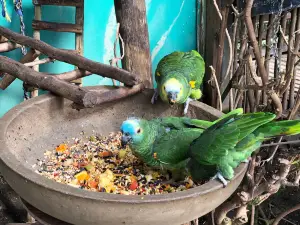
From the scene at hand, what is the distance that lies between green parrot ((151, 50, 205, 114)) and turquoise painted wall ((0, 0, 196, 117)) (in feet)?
3.20

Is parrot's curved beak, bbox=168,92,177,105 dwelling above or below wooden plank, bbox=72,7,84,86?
below

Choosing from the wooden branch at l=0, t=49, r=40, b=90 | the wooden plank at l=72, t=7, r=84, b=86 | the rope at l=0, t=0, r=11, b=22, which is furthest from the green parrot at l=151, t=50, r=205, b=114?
the rope at l=0, t=0, r=11, b=22

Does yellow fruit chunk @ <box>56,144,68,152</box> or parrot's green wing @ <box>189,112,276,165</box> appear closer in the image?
parrot's green wing @ <box>189,112,276,165</box>

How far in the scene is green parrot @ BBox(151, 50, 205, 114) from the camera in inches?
63.9

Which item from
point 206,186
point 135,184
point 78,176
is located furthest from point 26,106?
point 206,186

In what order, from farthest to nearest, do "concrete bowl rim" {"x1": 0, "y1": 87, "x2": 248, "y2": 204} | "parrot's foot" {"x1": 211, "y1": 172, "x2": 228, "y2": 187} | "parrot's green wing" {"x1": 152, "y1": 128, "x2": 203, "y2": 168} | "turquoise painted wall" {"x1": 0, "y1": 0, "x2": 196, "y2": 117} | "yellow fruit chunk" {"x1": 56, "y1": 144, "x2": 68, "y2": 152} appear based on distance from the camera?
"turquoise painted wall" {"x1": 0, "y1": 0, "x2": 196, "y2": 117}
"yellow fruit chunk" {"x1": 56, "y1": 144, "x2": 68, "y2": 152}
"parrot's green wing" {"x1": 152, "y1": 128, "x2": 203, "y2": 168}
"parrot's foot" {"x1": 211, "y1": 172, "x2": 228, "y2": 187}
"concrete bowl rim" {"x1": 0, "y1": 87, "x2": 248, "y2": 204}

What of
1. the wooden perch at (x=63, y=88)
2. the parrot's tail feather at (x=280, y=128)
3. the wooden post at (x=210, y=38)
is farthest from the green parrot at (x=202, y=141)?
the wooden post at (x=210, y=38)

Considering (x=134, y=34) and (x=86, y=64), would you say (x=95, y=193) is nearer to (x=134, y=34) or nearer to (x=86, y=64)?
(x=86, y=64)

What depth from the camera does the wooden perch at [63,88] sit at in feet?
4.52

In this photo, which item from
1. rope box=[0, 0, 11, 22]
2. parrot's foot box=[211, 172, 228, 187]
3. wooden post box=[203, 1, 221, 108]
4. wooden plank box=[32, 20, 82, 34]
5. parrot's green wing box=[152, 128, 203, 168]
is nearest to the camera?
parrot's foot box=[211, 172, 228, 187]

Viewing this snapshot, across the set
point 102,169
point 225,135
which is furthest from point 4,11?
point 225,135

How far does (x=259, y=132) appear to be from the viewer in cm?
120

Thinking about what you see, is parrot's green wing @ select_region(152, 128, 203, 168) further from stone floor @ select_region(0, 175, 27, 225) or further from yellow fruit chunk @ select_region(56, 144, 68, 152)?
stone floor @ select_region(0, 175, 27, 225)

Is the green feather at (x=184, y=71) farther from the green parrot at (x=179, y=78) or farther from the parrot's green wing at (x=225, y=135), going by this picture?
the parrot's green wing at (x=225, y=135)
